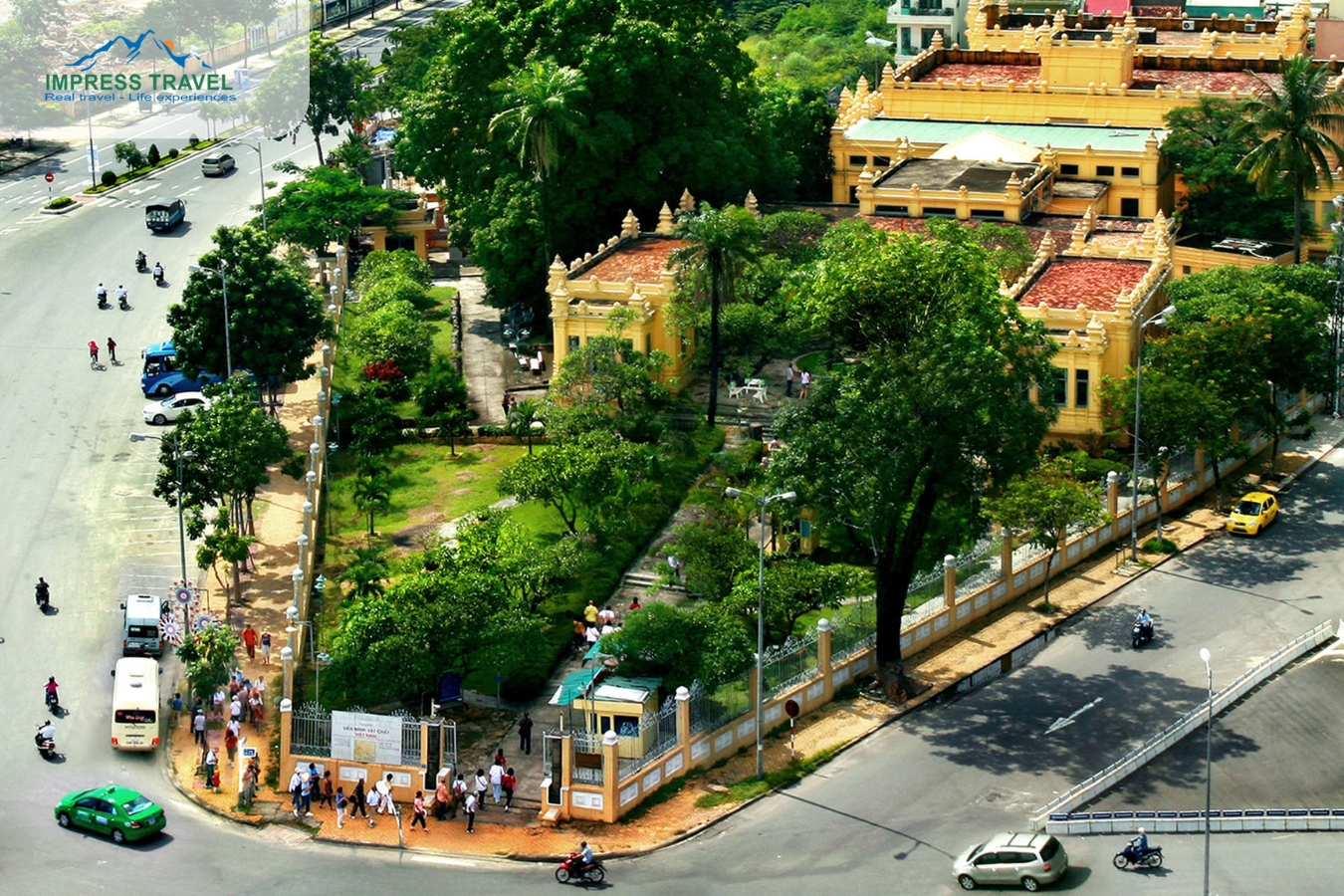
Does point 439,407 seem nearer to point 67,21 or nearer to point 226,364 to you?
point 226,364

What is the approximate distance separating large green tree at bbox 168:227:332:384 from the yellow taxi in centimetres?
3974

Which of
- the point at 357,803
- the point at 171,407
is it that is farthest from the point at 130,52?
the point at 357,803

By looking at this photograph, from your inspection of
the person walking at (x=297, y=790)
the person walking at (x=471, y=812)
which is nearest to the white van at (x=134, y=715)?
the person walking at (x=297, y=790)

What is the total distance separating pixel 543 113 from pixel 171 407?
2129 centimetres

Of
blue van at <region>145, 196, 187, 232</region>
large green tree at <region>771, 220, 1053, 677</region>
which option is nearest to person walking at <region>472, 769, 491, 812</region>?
large green tree at <region>771, 220, 1053, 677</region>

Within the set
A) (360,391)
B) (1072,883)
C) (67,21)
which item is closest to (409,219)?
(360,391)

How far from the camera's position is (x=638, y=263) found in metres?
108

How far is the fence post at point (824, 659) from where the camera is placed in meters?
78.0

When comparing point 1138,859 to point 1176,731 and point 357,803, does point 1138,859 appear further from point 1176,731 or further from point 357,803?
point 357,803

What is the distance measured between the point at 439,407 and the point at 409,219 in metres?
29.8

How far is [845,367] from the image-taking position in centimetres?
7931

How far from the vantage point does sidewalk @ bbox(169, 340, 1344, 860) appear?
71.1 meters

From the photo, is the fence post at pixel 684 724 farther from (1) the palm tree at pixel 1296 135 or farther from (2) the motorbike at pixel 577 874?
(1) the palm tree at pixel 1296 135

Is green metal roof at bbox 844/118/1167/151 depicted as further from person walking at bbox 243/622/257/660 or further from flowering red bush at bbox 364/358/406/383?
person walking at bbox 243/622/257/660
